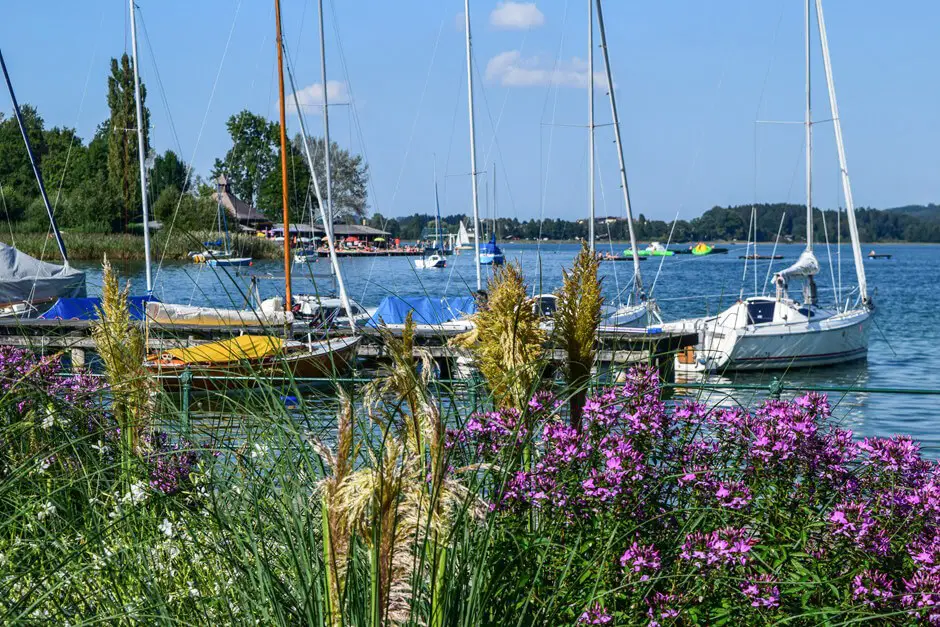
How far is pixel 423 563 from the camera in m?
2.41

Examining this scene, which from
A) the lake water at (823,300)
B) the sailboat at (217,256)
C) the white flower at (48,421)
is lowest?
the lake water at (823,300)

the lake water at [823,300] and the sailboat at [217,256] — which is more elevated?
the sailboat at [217,256]

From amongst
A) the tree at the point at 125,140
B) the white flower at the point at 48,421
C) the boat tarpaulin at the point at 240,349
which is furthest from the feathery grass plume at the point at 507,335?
the tree at the point at 125,140

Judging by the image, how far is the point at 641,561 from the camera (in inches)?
119

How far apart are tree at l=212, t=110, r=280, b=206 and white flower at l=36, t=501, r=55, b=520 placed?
586 inches

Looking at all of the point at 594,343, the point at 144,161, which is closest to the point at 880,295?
the point at 144,161

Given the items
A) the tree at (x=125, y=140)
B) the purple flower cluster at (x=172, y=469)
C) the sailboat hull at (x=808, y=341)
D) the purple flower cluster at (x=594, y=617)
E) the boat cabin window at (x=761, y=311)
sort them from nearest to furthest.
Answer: the purple flower cluster at (x=594, y=617) < the purple flower cluster at (x=172, y=469) < the sailboat hull at (x=808, y=341) < the boat cabin window at (x=761, y=311) < the tree at (x=125, y=140)

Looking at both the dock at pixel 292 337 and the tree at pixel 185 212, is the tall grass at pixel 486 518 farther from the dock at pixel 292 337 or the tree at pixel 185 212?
the tree at pixel 185 212

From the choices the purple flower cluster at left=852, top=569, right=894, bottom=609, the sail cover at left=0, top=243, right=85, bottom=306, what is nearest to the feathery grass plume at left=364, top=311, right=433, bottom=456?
the purple flower cluster at left=852, top=569, right=894, bottom=609

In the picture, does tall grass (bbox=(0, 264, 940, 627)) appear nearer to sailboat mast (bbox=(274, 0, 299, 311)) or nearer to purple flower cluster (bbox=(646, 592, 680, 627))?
purple flower cluster (bbox=(646, 592, 680, 627))

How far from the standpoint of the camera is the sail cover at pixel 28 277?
74.8ft

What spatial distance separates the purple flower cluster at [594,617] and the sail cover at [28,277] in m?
21.3

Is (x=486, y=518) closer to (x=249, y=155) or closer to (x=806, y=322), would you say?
(x=806, y=322)

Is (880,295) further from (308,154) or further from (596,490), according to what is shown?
(596,490)
